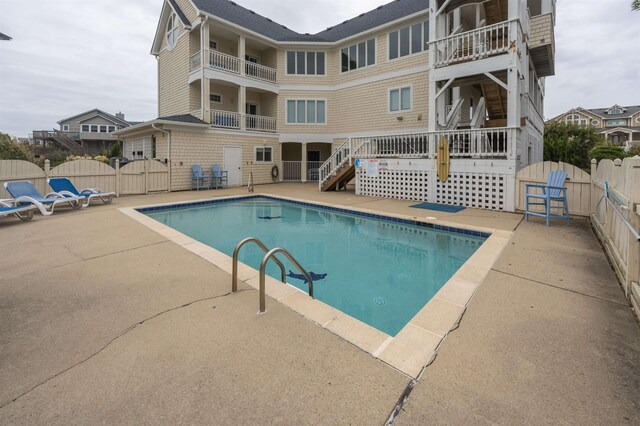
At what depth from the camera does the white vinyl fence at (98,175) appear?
30.4 feet

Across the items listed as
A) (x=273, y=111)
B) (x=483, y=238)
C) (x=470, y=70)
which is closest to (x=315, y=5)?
(x=273, y=111)

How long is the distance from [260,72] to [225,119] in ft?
12.9

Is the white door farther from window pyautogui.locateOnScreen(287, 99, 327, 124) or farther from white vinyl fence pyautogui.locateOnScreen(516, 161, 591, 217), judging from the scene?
white vinyl fence pyautogui.locateOnScreen(516, 161, 591, 217)

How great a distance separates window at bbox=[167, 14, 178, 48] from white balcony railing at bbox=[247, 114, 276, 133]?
6039 millimetres

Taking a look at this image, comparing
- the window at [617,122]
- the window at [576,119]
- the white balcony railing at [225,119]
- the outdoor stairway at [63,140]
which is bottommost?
the white balcony railing at [225,119]

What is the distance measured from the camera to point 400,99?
15.6m

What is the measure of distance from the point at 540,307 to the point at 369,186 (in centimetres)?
940

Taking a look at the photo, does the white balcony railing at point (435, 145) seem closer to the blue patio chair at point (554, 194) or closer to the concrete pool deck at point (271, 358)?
the blue patio chair at point (554, 194)

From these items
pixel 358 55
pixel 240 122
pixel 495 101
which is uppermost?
pixel 358 55

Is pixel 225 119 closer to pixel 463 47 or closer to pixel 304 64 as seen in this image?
pixel 304 64

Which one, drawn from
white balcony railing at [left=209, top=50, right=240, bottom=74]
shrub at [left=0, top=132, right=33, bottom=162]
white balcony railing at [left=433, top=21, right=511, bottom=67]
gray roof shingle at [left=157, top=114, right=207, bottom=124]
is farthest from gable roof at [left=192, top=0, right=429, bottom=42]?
shrub at [left=0, top=132, right=33, bottom=162]

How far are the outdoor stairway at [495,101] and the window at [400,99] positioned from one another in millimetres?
3667

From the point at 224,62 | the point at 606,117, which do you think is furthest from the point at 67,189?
the point at 606,117

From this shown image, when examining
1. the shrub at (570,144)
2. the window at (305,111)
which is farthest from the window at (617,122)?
the window at (305,111)
